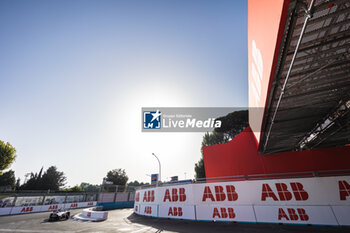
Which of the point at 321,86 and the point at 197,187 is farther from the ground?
the point at 321,86

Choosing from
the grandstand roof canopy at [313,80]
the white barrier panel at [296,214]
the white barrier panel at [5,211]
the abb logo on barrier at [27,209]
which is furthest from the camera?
the abb logo on barrier at [27,209]

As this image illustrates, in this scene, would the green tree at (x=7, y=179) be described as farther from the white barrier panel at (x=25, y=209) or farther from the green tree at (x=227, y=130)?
the green tree at (x=227, y=130)

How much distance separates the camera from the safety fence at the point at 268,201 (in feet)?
29.3

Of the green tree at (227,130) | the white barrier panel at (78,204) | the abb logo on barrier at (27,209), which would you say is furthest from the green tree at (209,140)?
the abb logo on barrier at (27,209)

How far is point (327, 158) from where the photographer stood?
14039 mm

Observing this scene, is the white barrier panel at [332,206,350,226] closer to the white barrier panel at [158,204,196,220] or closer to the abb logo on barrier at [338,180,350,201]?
the abb logo on barrier at [338,180,350,201]

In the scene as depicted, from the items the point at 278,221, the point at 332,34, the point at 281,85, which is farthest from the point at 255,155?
the point at 332,34

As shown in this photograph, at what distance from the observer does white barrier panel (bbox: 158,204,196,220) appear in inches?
478

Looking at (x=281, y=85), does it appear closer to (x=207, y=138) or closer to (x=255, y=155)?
(x=255, y=155)

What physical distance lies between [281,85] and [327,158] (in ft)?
41.5

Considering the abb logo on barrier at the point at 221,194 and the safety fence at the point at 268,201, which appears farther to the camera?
the abb logo on barrier at the point at 221,194

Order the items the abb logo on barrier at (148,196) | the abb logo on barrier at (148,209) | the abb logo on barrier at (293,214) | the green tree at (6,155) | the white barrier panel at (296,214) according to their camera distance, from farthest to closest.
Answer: the green tree at (6,155) → the abb logo on barrier at (148,196) → the abb logo on barrier at (148,209) → the abb logo on barrier at (293,214) → the white barrier panel at (296,214)

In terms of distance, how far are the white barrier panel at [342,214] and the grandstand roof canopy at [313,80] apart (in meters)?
5.01

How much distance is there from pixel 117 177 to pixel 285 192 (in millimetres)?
60088
